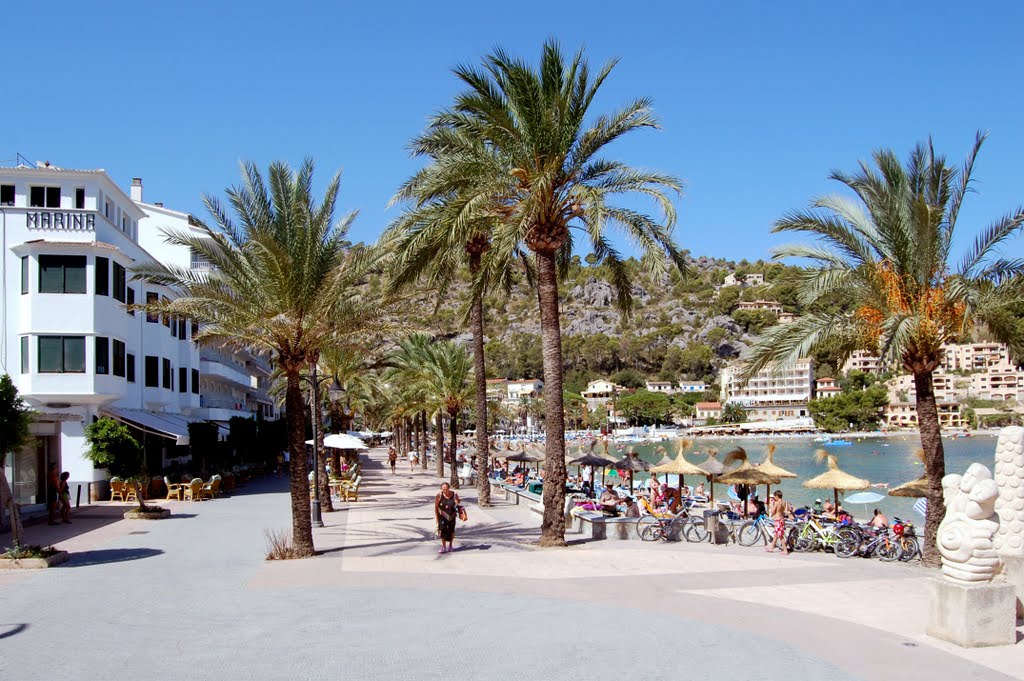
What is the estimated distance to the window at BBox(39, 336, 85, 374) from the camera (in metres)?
26.3

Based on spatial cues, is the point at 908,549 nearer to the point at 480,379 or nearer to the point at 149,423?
the point at 480,379

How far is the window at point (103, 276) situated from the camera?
26969 mm

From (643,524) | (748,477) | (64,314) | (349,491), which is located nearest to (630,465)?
(748,477)

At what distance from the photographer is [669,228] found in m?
15.9

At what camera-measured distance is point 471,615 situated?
1066 cm

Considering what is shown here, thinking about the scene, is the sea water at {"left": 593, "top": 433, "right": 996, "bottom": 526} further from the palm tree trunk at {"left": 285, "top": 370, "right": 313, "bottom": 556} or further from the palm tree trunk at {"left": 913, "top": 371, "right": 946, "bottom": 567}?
the palm tree trunk at {"left": 285, "top": 370, "right": 313, "bottom": 556}

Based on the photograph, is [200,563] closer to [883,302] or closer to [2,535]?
[2,535]

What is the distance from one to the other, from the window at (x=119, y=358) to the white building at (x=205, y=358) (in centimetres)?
482

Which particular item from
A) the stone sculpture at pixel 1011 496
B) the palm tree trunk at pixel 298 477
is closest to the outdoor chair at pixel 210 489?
the palm tree trunk at pixel 298 477

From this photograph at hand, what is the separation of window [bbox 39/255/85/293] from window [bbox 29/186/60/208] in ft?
8.27

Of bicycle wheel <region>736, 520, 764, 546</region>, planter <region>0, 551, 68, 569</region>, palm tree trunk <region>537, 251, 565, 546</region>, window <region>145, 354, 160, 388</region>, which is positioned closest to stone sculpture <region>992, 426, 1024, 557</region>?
bicycle wheel <region>736, 520, 764, 546</region>

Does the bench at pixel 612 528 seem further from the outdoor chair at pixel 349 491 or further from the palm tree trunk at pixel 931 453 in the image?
the outdoor chair at pixel 349 491

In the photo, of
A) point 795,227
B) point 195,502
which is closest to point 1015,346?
point 795,227

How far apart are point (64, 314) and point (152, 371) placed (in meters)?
6.75
